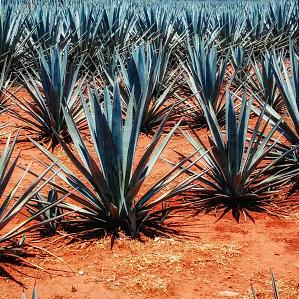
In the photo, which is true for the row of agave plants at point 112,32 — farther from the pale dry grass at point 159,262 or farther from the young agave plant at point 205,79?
the pale dry grass at point 159,262

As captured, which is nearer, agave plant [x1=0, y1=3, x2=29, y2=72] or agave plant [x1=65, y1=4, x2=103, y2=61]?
agave plant [x1=0, y1=3, x2=29, y2=72]

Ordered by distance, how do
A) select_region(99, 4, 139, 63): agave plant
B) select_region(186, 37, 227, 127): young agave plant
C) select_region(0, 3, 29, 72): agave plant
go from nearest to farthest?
select_region(186, 37, 227, 127): young agave plant < select_region(0, 3, 29, 72): agave plant < select_region(99, 4, 139, 63): agave plant

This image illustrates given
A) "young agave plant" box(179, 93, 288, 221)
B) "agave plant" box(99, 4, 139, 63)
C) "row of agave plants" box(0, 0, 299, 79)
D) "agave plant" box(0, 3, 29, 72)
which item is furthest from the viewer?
"agave plant" box(99, 4, 139, 63)

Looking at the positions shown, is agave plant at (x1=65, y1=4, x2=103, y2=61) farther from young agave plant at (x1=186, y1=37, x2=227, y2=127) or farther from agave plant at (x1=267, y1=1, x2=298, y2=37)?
agave plant at (x1=267, y1=1, x2=298, y2=37)

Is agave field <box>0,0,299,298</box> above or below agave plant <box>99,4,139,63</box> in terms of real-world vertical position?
above

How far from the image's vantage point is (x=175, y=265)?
290cm

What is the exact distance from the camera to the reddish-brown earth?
2678 mm

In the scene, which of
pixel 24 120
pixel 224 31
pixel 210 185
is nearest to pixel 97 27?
pixel 224 31

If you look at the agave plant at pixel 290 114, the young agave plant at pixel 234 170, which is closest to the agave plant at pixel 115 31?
the agave plant at pixel 290 114

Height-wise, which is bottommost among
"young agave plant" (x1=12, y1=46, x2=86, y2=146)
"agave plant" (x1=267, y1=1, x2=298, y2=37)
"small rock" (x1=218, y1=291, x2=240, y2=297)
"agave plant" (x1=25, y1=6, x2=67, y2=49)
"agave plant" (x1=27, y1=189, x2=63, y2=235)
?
"agave plant" (x1=25, y1=6, x2=67, y2=49)

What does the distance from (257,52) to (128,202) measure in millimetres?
5877

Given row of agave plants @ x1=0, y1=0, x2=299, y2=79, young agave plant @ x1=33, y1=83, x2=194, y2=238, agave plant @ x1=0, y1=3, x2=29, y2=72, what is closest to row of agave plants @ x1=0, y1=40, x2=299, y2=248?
young agave plant @ x1=33, y1=83, x2=194, y2=238

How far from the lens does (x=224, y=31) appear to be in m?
8.76

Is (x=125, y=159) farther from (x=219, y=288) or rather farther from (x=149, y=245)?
(x=219, y=288)
